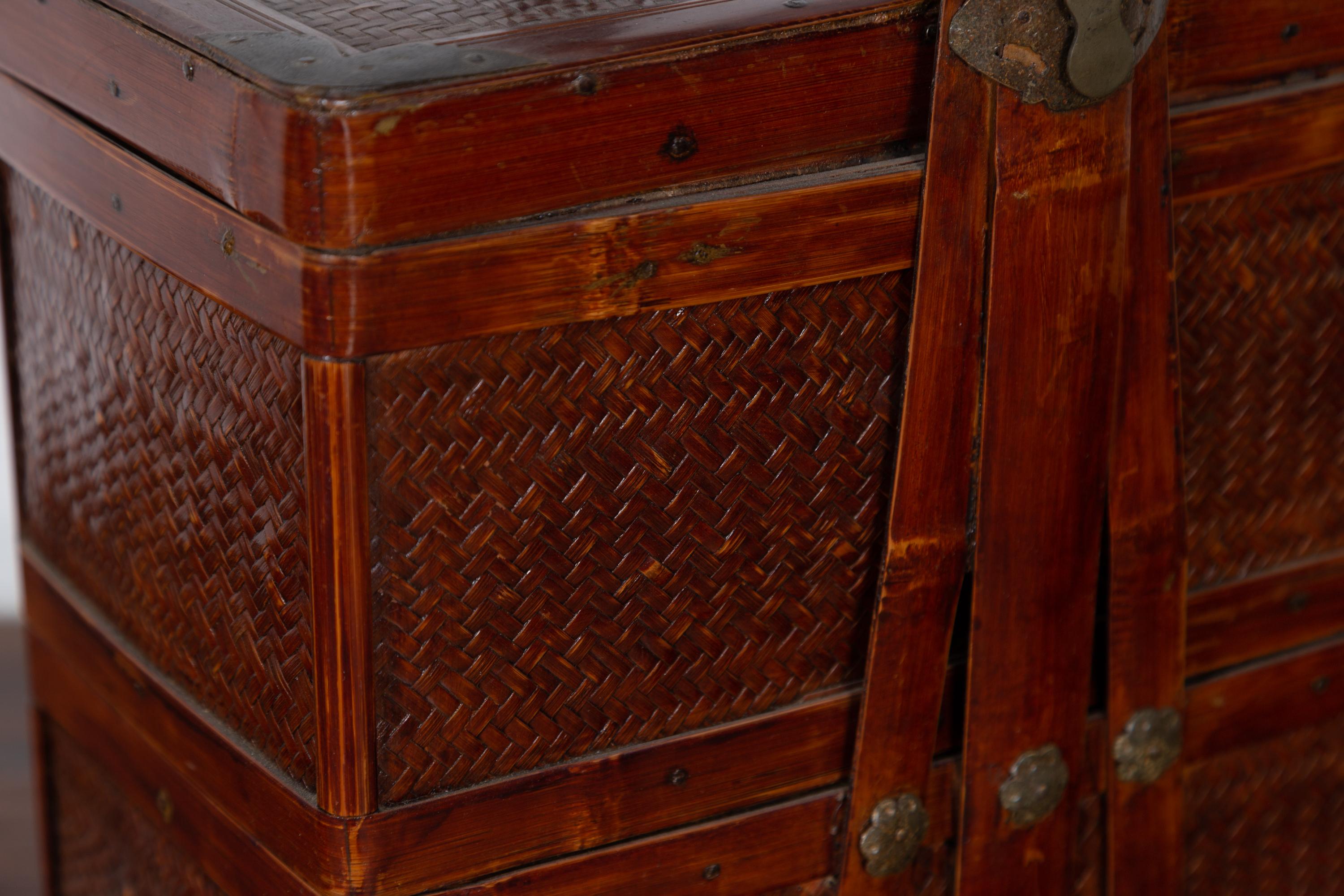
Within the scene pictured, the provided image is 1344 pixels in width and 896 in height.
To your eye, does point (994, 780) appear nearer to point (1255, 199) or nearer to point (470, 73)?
point (1255, 199)

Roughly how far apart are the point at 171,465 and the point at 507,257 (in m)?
0.34

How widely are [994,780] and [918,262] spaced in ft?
1.39

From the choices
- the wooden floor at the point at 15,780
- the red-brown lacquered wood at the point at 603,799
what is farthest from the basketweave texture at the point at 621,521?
the wooden floor at the point at 15,780

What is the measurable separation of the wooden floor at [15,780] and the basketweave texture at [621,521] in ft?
3.83

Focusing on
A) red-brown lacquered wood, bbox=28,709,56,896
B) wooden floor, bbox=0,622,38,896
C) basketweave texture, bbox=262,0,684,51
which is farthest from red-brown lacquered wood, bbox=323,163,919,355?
wooden floor, bbox=0,622,38,896

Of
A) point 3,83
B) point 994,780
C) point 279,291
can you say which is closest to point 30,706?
point 3,83

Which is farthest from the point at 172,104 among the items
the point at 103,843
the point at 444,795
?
the point at 103,843

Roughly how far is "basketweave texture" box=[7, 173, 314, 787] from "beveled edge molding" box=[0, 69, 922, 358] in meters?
0.05

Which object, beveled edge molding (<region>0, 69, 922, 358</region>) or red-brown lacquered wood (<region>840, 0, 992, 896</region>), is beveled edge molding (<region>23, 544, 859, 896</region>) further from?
beveled edge molding (<region>0, 69, 922, 358</region>)

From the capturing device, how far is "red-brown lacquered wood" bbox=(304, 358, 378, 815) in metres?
1.00

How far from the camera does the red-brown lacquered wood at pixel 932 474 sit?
1.13 m

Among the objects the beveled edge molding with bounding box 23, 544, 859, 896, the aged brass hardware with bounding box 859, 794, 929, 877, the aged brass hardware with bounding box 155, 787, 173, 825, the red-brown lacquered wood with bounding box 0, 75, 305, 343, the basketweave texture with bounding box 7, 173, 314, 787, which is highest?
the red-brown lacquered wood with bounding box 0, 75, 305, 343

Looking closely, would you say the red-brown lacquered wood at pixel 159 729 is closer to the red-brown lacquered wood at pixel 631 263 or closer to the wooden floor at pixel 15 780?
the red-brown lacquered wood at pixel 631 263

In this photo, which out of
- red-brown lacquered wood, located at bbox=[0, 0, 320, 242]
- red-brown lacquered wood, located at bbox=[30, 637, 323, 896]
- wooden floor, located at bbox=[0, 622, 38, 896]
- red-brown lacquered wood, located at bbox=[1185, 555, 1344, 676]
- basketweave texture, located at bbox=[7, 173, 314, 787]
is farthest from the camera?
wooden floor, located at bbox=[0, 622, 38, 896]
